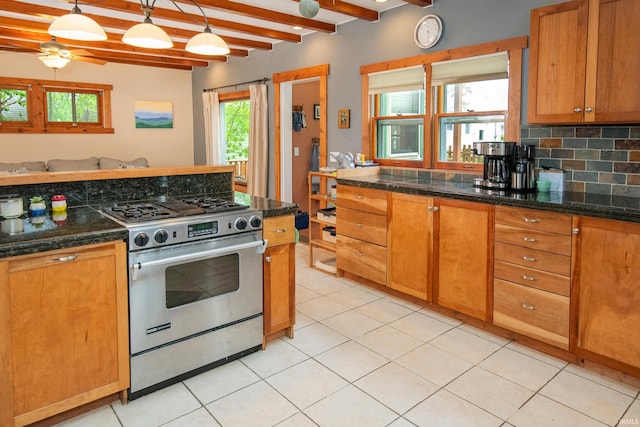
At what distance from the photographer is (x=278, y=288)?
2.89 m

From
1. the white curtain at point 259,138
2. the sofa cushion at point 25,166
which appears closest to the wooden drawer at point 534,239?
the white curtain at point 259,138

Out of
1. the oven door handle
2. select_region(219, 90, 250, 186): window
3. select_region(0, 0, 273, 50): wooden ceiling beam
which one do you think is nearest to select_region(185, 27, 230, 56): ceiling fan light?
the oven door handle

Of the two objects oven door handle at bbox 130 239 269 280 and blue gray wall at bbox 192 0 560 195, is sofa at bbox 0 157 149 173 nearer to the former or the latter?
blue gray wall at bbox 192 0 560 195

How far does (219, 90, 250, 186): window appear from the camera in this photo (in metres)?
7.25

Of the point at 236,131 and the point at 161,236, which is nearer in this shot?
the point at 161,236

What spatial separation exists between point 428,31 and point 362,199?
→ 1580mm

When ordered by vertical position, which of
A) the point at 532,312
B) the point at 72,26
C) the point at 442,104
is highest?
the point at 72,26

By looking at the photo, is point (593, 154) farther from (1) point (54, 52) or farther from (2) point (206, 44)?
(1) point (54, 52)

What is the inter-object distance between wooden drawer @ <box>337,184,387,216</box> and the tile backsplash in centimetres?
118

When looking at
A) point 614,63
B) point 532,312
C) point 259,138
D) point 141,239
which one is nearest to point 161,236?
point 141,239

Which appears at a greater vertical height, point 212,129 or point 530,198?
point 212,129

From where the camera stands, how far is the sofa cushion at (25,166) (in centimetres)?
605

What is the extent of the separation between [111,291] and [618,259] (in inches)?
102

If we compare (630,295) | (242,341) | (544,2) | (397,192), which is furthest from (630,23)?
(242,341)
